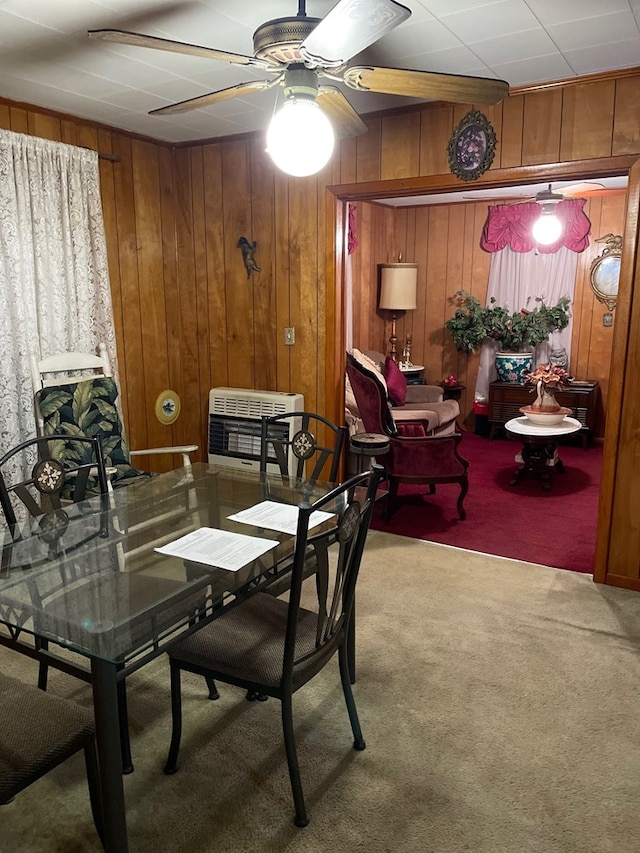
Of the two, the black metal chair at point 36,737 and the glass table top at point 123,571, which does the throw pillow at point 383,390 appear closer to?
the glass table top at point 123,571

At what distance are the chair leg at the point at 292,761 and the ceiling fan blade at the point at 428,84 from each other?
1845mm

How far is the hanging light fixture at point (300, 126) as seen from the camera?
2.03 metres

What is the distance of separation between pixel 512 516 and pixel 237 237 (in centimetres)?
257

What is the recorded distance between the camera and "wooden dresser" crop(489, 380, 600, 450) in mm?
6145

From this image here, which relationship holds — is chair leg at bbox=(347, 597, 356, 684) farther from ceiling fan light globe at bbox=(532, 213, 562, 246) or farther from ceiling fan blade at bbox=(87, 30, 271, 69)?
ceiling fan light globe at bbox=(532, 213, 562, 246)

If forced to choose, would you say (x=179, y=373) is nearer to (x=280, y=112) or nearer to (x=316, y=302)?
(x=316, y=302)

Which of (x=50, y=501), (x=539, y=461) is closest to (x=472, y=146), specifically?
(x=539, y=461)

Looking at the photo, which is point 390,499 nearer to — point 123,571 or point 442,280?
point 123,571

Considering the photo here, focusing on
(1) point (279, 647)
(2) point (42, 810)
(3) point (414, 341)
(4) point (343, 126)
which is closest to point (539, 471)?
(3) point (414, 341)

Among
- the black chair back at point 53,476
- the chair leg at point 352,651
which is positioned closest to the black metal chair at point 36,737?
the black chair back at point 53,476

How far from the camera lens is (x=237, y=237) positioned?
→ 4.24 meters

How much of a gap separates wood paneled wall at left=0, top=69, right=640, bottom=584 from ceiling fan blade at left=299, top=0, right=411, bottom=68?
68.5 inches

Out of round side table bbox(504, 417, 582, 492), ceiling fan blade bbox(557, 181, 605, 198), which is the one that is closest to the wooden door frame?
round side table bbox(504, 417, 582, 492)

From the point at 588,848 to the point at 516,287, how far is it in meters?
5.77
